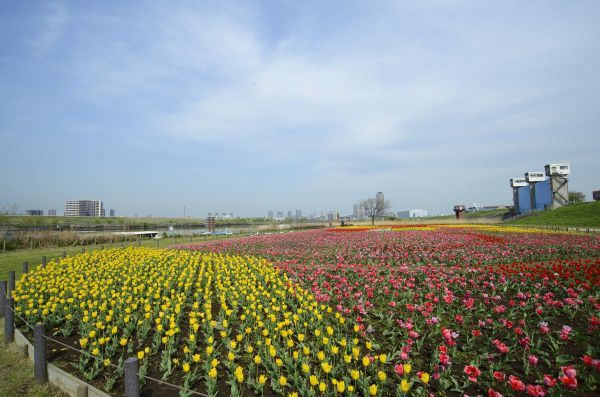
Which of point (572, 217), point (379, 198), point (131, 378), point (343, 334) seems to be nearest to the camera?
point (131, 378)

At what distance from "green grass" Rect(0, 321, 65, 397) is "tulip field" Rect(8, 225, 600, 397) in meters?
0.46

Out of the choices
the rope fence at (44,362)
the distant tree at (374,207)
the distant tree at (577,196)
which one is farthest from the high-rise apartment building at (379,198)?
the rope fence at (44,362)

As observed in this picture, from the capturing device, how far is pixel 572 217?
123 feet

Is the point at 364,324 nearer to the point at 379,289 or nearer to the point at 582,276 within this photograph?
the point at 379,289

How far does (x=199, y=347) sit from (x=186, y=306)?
2.51m

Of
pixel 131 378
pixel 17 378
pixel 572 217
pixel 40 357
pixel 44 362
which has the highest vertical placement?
pixel 572 217

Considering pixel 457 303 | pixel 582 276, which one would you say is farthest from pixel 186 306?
pixel 582 276

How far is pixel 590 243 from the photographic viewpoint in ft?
52.1

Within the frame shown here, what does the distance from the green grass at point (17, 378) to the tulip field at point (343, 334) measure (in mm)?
456

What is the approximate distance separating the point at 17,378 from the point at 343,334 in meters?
5.92

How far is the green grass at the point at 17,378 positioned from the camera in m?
5.11

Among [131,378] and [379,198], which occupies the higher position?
[379,198]

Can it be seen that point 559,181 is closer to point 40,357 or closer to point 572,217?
point 572,217

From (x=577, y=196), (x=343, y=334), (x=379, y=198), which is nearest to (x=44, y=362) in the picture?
(x=343, y=334)
